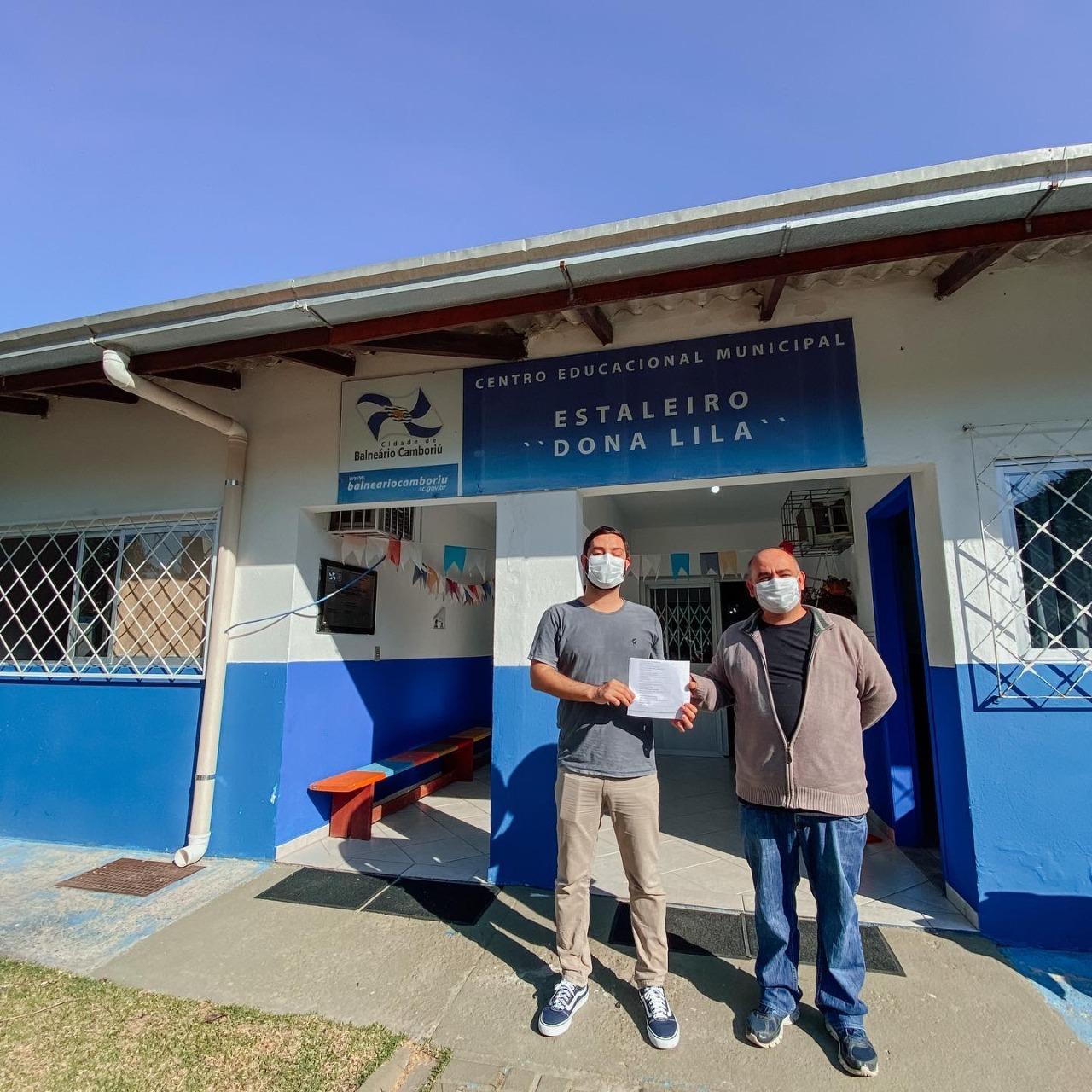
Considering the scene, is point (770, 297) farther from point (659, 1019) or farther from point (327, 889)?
point (327, 889)

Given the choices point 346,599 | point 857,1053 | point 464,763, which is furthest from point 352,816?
point 857,1053

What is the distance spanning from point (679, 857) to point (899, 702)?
185 cm

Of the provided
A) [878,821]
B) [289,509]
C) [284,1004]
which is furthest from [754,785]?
[289,509]

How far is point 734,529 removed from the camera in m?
7.42

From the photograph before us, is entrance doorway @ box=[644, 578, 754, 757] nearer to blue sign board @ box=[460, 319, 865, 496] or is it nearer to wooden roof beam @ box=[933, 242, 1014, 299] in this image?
blue sign board @ box=[460, 319, 865, 496]

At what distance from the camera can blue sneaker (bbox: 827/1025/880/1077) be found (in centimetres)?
197

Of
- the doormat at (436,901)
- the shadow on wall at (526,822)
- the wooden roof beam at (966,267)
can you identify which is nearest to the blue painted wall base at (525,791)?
the shadow on wall at (526,822)

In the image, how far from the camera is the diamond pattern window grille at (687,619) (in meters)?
7.37

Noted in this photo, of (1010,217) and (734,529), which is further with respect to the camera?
(734,529)

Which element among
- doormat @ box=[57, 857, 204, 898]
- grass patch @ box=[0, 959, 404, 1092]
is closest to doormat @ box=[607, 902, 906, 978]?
grass patch @ box=[0, 959, 404, 1092]

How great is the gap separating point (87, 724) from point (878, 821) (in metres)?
5.81

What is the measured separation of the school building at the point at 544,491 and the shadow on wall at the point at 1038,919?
0.01 m

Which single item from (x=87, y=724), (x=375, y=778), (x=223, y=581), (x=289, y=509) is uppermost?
(x=289, y=509)

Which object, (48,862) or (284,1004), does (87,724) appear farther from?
(284,1004)
